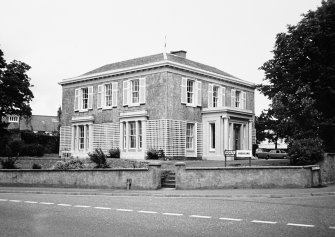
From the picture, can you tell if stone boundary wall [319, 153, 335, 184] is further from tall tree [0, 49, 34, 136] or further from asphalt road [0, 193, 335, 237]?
tall tree [0, 49, 34, 136]

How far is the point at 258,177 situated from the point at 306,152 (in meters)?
Result: 3.35

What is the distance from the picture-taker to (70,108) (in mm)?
39312

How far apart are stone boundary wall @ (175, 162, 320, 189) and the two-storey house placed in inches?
460

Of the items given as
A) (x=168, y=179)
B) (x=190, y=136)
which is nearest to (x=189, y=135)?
(x=190, y=136)

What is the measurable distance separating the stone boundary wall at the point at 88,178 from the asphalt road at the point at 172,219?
17.8 ft

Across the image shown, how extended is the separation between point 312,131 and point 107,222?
17707 millimetres

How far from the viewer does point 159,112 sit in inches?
1246

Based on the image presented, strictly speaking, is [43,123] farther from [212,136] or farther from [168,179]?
[168,179]

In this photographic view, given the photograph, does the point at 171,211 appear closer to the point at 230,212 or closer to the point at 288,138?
the point at 230,212

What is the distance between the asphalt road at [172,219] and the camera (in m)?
8.57

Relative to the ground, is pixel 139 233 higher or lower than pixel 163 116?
lower

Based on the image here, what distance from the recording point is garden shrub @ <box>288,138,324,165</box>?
20.3 m

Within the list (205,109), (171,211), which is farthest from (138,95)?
(171,211)

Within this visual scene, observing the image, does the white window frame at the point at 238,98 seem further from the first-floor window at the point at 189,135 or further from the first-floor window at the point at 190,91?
the first-floor window at the point at 189,135
